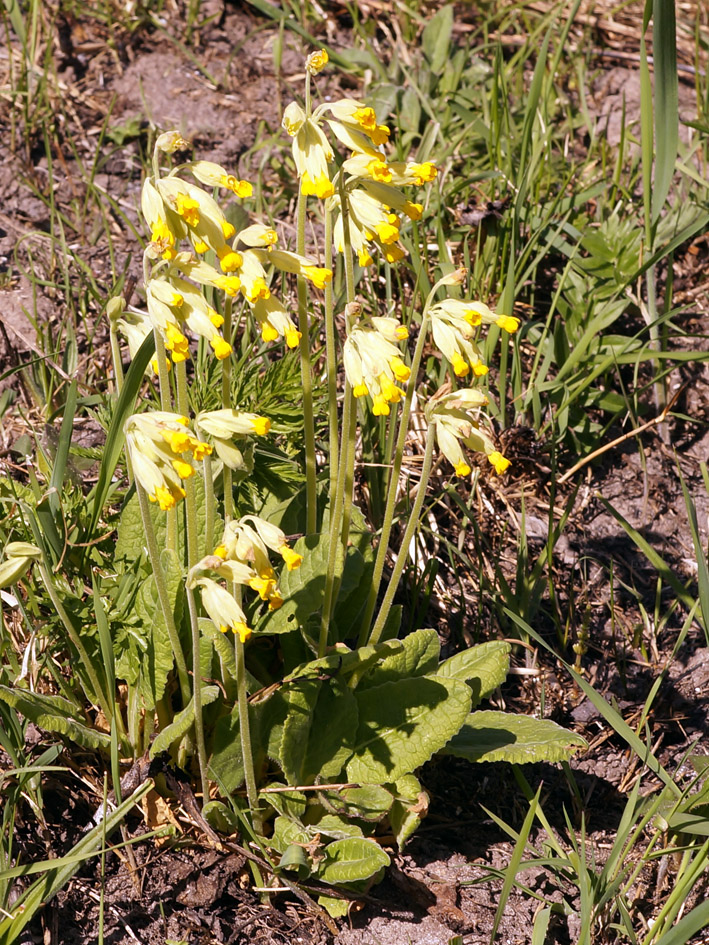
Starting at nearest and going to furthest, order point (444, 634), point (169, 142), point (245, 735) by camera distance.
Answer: point (169, 142) < point (245, 735) < point (444, 634)

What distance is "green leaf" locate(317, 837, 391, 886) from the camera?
2.64 m

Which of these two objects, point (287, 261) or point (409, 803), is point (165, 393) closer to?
point (287, 261)

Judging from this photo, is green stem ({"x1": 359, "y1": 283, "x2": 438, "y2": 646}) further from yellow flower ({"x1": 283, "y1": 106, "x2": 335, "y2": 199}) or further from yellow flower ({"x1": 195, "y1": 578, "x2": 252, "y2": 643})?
yellow flower ({"x1": 195, "y1": 578, "x2": 252, "y2": 643})

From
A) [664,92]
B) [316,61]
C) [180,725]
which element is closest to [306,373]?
[316,61]

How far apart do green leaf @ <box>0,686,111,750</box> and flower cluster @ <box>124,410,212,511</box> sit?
30.7 inches

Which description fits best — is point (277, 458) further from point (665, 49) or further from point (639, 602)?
point (665, 49)

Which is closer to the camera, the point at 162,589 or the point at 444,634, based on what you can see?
the point at 162,589

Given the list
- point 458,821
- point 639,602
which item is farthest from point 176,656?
point 639,602

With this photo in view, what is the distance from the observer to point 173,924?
9.25 feet

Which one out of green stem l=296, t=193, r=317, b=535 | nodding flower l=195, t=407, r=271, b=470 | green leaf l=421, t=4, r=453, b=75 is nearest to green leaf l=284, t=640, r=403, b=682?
green stem l=296, t=193, r=317, b=535

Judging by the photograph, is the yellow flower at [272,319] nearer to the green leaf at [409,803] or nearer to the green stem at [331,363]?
the green stem at [331,363]

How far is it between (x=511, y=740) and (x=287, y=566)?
1113 mm

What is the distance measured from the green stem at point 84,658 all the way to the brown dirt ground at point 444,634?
283mm

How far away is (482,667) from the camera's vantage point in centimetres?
309
